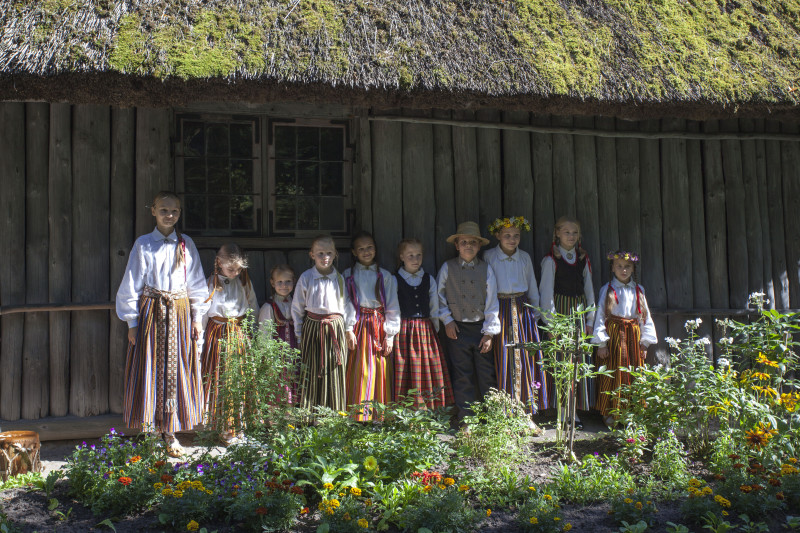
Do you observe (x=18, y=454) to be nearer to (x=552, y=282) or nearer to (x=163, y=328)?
(x=163, y=328)

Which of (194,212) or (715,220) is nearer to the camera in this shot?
(194,212)

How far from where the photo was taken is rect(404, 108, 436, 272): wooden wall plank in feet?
19.5

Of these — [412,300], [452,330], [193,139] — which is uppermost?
[193,139]

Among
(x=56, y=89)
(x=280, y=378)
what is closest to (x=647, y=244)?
(x=280, y=378)

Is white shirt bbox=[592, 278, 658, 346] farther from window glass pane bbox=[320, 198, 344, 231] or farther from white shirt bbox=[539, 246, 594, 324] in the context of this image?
window glass pane bbox=[320, 198, 344, 231]

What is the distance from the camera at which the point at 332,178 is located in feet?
19.5

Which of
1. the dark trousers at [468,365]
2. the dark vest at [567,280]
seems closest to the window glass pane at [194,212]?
the dark trousers at [468,365]

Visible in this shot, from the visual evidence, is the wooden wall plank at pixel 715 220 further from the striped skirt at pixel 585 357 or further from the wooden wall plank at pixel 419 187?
the wooden wall plank at pixel 419 187

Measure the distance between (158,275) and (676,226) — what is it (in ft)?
14.1

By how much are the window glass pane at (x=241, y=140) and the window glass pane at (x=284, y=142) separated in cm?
20

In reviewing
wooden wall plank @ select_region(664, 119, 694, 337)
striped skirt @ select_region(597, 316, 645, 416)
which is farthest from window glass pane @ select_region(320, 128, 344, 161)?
wooden wall plank @ select_region(664, 119, 694, 337)

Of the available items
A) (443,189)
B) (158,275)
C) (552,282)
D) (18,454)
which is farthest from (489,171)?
(18,454)

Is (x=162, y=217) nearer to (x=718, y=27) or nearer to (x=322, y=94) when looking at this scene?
(x=322, y=94)

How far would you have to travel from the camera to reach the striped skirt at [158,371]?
4988 mm
